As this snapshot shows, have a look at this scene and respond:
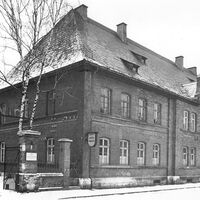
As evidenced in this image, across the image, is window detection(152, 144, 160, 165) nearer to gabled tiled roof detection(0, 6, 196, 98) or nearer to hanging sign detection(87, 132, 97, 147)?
gabled tiled roof detection(0, 6, 196, 98)

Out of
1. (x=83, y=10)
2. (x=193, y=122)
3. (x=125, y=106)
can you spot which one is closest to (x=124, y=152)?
(x=125, y=106)

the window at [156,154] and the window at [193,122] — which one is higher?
the window at [193,122]

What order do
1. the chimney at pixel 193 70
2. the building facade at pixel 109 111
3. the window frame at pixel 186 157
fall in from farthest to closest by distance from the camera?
the chimney at pixel 193 70
the window frame at pixel 186 157
the building facade at pixel 109 111

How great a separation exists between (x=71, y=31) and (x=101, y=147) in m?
7.75

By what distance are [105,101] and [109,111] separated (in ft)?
2.20

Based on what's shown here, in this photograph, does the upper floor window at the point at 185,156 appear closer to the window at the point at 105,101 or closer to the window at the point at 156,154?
the window at the point at 156,154

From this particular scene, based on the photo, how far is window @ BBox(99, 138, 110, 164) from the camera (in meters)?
21.3

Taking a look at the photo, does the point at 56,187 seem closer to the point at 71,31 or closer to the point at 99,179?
the point at 99,179

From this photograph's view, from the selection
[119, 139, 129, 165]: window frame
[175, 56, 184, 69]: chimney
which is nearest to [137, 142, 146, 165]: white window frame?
[119, 139, 129, 165]: window frame

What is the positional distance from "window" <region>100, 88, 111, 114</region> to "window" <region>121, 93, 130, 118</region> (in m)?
1.36

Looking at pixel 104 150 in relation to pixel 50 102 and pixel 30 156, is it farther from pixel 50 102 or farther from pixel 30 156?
pixel 30 156

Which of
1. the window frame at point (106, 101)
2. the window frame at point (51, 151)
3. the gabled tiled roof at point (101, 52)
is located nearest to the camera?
the gabled tiled roof at point (101, 52)

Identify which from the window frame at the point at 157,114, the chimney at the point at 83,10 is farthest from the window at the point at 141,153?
the chimney at the point at 83,10

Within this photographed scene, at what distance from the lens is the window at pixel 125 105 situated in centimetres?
→ 2327
